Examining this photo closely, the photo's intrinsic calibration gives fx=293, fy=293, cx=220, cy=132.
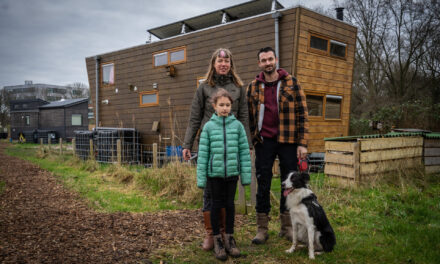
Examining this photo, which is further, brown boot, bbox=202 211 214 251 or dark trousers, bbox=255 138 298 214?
dark trousers, bbox=255 138 298 214

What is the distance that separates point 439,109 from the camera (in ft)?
38.6

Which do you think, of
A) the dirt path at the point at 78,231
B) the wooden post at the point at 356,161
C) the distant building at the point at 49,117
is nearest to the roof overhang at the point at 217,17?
the wooden post at the point at 356,161

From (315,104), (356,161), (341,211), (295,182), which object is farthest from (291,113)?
(315,104)

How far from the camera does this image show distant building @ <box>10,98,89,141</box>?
77.3 feet

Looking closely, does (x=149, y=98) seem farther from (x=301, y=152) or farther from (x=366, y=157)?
(x=301, y=152)

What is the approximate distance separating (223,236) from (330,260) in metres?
1.01

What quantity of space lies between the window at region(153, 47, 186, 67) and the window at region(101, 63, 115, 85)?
252 cm

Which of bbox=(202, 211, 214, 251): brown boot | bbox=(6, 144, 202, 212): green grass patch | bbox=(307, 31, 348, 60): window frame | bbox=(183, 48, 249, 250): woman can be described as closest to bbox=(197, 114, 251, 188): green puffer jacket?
bbox=(183, 48, 249, 250): woman

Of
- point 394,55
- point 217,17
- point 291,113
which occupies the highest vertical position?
point 394,55

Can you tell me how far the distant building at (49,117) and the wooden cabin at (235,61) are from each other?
13166mm

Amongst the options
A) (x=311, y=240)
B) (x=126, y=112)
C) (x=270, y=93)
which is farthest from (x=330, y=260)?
(x=126, y=112)

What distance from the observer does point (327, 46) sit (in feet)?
27.8

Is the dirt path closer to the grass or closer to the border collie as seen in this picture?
the grass

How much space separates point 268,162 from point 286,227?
761 mm
